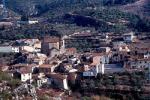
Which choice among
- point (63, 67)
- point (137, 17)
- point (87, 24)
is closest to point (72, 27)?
point (87, 24)

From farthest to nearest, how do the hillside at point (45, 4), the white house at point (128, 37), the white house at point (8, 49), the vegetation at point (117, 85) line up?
the hillside at point (45, 4), the white house at point (128, 37), the white house at point (8, 49), the vegetation at point (117, 85)

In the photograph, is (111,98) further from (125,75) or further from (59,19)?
(59,19)

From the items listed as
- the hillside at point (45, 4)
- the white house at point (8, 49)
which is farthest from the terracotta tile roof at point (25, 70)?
the hillside at point (45, 4)

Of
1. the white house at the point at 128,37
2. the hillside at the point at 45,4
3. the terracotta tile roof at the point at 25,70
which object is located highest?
the terracotta tile roof at the point at 25,70

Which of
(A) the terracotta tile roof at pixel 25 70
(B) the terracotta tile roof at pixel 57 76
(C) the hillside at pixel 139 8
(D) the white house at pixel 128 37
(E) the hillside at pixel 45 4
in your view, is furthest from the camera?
(E) the hillside at pixel 45 4

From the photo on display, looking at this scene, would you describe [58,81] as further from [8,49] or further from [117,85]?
[8,49]

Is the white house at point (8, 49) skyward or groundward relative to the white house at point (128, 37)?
groundward

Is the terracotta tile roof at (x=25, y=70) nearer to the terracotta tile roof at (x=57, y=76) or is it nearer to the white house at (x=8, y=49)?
the terracotta tile roof at (x=57, y=76)

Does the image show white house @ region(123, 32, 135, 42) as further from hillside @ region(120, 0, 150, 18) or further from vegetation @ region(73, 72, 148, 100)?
vegetation @ region(73, 72, 148, 100)

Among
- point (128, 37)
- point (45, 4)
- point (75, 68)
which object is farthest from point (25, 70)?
point (45, 4)
